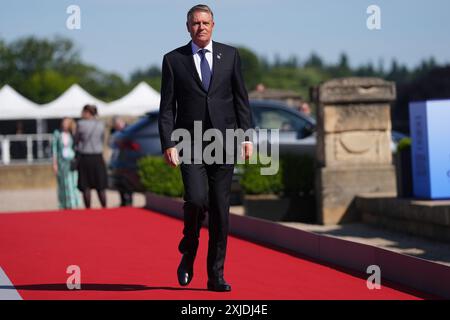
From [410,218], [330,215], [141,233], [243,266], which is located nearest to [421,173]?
[410,218]

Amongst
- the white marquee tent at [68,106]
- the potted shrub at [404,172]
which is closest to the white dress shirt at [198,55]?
the potted shrub at [404,172]

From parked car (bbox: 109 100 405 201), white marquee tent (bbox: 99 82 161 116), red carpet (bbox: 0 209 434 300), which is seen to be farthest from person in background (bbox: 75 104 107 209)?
white marquee tent (bbox: 99 82 161 116)

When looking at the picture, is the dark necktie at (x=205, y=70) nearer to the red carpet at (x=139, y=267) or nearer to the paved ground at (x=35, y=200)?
the red carpet at (x=139, y=267)

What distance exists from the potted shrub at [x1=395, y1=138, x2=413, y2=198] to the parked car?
137 inches

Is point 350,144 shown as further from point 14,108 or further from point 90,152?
point 14,108

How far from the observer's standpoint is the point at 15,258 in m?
9.70

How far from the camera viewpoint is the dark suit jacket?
7.29 m

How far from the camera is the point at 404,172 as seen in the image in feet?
42.8

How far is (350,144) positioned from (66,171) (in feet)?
17.3

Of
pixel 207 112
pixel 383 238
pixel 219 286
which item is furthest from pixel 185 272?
pixel 383 238

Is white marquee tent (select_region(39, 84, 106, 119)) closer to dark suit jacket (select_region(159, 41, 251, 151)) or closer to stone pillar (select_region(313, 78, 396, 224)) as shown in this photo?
stone pillar (select_region(313, 78, 396, 224))

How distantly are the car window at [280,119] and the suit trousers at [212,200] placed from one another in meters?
9.65

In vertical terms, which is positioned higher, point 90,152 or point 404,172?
point 90,152

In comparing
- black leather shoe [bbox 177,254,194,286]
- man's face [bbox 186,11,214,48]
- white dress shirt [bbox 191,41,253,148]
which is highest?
man's face [bbox 186,11,214,48]
